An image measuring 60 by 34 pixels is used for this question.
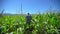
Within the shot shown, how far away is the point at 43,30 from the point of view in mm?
2348

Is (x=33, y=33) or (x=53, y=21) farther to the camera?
(x=53, y=21)

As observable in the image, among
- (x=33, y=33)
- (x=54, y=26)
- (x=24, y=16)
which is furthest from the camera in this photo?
(x=24, y=16)

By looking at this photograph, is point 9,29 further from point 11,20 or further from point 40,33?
point 40,33

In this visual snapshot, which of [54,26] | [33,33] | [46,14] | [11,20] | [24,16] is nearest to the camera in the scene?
[33,33]

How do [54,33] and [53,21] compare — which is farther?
[53,21]

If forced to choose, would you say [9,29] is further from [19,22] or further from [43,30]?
[43,30]

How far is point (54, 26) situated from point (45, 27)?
19 centimetres

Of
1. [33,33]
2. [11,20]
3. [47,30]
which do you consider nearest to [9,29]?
[11,20]

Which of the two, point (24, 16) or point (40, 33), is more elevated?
point (24, 16)

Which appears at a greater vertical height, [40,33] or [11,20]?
[11,20]

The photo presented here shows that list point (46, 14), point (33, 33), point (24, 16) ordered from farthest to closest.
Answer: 1. point (24, 16)
2. point (46, 14)
3. point (33, 33)

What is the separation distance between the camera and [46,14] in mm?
2898

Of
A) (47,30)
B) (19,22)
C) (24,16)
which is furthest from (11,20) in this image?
(47,30)

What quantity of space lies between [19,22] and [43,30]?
54cm
